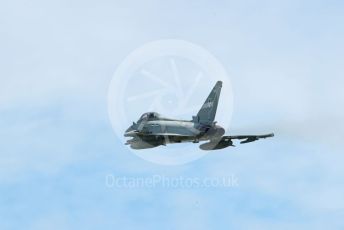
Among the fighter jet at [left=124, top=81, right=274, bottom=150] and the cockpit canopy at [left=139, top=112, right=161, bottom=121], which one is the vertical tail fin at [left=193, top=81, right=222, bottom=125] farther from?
the cockpit canopy at [left=139, top=112, right=161, bottom=121]

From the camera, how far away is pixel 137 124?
159 metres

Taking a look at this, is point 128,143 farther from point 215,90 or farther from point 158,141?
point 215,90

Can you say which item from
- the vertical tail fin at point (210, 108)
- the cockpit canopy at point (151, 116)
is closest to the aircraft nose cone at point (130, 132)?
the cockpit canopy at point (151, 116)

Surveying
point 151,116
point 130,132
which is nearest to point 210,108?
point 151,116

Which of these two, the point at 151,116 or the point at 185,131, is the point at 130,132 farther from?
the point at 185,131

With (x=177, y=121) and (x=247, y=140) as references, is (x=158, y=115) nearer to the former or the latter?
(x=177, y=121)

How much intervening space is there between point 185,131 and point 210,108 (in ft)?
18.9

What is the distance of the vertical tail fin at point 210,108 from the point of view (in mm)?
155625

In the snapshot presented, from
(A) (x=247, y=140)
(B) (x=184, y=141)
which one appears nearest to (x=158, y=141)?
(B) (x=184, y=141)

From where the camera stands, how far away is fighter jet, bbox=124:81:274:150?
506 ft

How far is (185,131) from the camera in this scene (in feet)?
506

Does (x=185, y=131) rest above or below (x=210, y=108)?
below

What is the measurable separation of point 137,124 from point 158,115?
11.6 feet

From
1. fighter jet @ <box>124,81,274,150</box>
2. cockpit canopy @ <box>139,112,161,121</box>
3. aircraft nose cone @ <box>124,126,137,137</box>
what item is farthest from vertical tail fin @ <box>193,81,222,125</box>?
aircraft nose cone @ <box>124,126,137,137</box>
